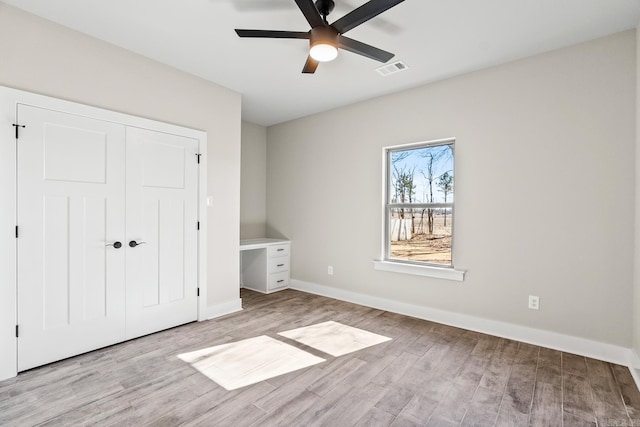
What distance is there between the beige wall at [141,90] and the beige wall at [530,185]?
1663 mm

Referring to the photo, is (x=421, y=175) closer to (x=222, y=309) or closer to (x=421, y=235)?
(x=421, y=235)

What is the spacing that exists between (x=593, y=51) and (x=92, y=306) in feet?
16.0

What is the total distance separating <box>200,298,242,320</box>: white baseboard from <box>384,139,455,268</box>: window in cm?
200

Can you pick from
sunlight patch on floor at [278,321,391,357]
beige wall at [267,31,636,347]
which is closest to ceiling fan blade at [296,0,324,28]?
beige wall at [267,31,636,347]

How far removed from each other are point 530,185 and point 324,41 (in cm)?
234

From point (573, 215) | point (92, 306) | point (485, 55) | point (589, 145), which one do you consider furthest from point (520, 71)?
point (92, 306)

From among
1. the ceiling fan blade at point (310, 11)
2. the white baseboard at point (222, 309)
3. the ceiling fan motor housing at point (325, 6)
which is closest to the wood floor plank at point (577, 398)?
the ceiling fan blade at point (310, 11)

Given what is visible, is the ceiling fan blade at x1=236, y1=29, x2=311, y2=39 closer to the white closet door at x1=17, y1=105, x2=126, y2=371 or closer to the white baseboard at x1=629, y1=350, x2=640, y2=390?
the white closet door at x1=17, y1=105, x2=126, y2=371

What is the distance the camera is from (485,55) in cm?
298

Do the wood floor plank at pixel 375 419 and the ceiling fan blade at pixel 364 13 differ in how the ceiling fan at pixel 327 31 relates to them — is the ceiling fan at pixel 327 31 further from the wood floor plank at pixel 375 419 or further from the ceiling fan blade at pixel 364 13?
the wood floor plank at pixel 375 419

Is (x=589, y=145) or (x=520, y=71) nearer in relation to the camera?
(x=589, y=145)

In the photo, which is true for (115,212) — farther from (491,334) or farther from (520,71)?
(520,71)

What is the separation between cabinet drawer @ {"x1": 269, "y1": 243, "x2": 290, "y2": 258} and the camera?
480 cm

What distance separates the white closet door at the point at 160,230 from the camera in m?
3.01
